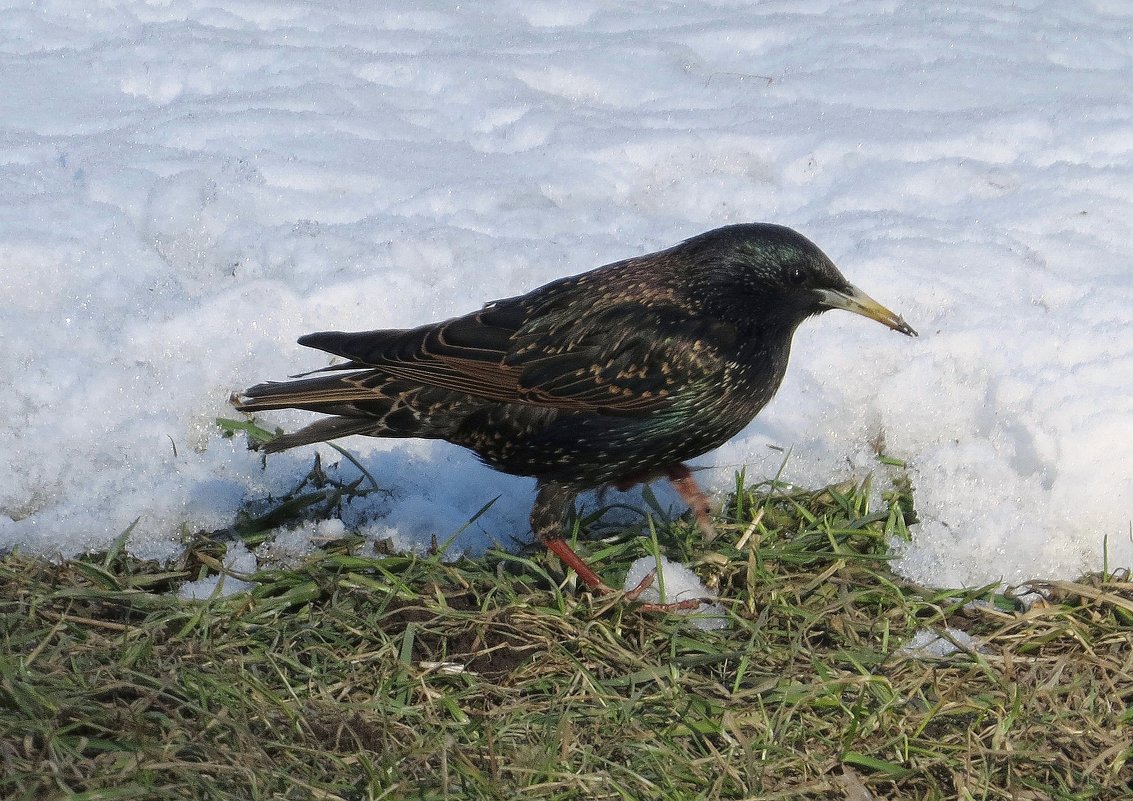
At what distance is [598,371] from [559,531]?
516 millimetres

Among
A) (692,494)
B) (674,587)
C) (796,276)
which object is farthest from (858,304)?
(674,587)

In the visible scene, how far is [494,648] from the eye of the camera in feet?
11.2

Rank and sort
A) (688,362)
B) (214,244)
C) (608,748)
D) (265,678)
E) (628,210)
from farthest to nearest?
(628,210) < (214,244) < (688,362) < (265,678) < (608,748)

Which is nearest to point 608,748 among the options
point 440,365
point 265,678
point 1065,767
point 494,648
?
point 494,648

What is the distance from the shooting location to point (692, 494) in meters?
4.04

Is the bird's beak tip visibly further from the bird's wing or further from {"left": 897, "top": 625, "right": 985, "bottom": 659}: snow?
{"left": 897, "top": 625, "right": 985, "bottom": 659}: snow

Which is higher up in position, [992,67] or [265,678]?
[992,67]

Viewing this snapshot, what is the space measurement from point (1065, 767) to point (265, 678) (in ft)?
6.44

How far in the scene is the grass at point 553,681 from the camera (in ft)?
9.14

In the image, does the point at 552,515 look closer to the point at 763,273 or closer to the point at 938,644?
the point at 763,273

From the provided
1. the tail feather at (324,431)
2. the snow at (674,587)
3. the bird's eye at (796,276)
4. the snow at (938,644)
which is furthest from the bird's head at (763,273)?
the tail feather at (324,431)

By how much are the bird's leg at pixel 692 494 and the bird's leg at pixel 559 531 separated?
28 cm

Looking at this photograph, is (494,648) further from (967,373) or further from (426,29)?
(426,29)

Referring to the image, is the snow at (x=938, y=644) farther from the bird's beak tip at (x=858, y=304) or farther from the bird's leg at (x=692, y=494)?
the bird's beak tip at (x=858, y=304)
